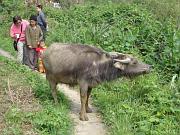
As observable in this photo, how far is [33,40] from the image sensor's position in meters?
12.9

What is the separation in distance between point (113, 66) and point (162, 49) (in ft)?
17.1

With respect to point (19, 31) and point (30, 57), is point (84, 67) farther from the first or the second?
point (19, 31)

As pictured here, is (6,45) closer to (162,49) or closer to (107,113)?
(162,49)

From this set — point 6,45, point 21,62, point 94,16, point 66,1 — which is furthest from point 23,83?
point 66,1

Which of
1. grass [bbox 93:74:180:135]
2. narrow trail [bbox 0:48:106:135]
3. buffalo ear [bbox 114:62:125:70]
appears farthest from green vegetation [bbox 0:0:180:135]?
buffalo ear [bbox 114:62:125:70]

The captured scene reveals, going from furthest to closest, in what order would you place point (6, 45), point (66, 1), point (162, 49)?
point (66, 1)
point (6, 45)
point (162, 49)

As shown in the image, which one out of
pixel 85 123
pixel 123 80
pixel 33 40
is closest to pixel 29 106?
pixel 85 123

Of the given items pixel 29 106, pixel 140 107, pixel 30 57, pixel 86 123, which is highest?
pixel 30 57

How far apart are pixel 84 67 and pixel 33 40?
365 cm

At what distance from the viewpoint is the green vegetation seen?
894 cm

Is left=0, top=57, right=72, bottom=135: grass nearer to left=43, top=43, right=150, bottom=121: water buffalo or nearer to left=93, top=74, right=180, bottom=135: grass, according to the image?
left=43, top=43, right=150, bottom=121: water buffalo

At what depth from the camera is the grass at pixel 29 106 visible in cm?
847

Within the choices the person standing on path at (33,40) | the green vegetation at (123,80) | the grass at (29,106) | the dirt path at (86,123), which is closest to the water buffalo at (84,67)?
the dirt path at (86,123)

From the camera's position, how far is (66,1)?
77.7ft
